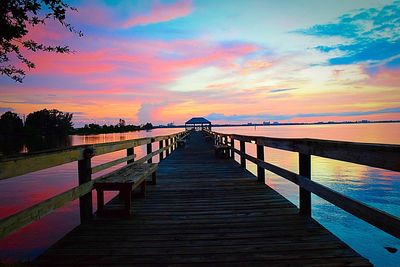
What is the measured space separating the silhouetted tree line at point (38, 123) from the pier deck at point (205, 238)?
86870 millimetres

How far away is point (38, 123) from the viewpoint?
98.7 m

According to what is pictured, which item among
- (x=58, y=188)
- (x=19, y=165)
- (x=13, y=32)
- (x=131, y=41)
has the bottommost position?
(x=58, y=188)

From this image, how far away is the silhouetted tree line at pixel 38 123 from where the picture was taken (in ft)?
255

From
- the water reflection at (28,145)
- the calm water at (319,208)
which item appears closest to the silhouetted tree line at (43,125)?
the water reflection at (28,145)

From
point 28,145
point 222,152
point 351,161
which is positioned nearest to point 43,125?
point 28,145

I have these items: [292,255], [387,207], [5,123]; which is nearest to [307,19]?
[387,207]

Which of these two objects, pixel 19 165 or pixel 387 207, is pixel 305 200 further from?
pixel 387 207

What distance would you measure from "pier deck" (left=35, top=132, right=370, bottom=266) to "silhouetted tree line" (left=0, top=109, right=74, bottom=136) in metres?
86.9

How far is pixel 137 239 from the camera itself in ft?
11.5

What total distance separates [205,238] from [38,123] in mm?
110689

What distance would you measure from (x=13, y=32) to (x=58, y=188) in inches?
470

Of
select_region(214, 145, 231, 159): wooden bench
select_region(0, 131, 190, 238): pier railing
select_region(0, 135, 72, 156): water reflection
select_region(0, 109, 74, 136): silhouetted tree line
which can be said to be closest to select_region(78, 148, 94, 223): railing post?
select_region(0, 131, 190, 238): pier railing

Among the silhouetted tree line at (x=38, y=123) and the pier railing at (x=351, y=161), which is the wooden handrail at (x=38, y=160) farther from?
the silhouetted tree line at (x=38, y=123)

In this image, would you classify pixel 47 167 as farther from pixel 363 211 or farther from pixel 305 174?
pixel 305 174
